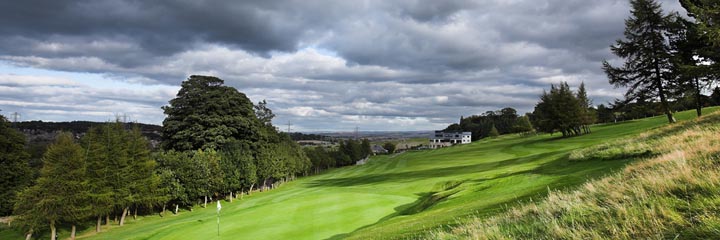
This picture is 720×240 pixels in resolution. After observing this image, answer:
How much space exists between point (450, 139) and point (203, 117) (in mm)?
147050

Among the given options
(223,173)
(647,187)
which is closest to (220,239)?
(647,187)

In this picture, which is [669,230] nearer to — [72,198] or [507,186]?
[507,186]

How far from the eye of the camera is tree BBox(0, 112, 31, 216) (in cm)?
3769

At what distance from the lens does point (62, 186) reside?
2956cm

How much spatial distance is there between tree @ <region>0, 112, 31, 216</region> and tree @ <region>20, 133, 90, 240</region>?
450 inches

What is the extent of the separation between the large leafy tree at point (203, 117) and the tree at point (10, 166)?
14438 millimetres

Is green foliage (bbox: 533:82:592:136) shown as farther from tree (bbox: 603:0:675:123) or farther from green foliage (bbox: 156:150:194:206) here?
green foliage (bbox: 156:150:194:206)

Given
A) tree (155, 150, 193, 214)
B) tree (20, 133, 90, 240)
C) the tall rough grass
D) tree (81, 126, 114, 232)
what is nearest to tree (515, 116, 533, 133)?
tree (155, 150, 193, 214)

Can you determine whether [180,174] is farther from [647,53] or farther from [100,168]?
[647,53]

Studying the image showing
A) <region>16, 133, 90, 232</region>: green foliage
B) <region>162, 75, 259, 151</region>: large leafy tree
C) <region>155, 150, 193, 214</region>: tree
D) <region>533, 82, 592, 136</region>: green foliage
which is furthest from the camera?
<region>533, 82, 592, 136</region>: green foliage

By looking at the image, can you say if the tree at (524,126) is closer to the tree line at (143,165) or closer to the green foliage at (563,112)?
the green foliage at (563,112)

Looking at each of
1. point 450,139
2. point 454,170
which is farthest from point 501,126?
point 454,170

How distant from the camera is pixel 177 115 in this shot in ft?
168

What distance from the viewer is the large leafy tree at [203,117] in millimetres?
49312
